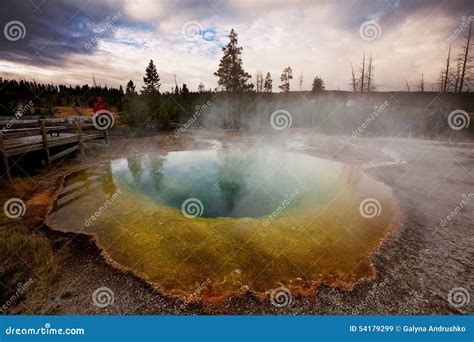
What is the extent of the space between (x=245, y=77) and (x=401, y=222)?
28.1 meters

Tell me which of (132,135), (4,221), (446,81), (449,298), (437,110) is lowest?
(449,298)

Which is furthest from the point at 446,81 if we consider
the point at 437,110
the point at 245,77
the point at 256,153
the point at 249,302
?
the point at 249,302

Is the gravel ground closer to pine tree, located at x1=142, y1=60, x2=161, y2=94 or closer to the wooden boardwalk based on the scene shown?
the wooden boardwalk

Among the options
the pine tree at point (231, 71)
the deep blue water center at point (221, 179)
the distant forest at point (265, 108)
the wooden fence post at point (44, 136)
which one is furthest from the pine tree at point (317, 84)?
the wooden fence post at point (44, 136)

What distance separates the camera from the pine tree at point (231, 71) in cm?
→ 3054

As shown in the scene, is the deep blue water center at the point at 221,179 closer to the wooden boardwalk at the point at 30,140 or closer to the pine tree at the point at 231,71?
the wooden boardwalk at the point at 30,140

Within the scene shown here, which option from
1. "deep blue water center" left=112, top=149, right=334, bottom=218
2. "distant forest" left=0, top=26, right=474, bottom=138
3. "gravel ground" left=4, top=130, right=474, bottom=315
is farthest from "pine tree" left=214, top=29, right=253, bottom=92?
"gravel ground" left=4, top=130, right=474, bottom=315

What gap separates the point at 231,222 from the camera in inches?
289

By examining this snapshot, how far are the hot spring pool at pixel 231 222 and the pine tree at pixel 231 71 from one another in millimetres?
20971

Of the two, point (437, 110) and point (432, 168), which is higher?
point (437, 110)

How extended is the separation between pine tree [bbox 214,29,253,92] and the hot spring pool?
20971 millimetres

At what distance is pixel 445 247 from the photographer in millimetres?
6090

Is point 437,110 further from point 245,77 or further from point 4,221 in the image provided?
point 4,221

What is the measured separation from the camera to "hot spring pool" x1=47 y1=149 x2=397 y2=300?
5.17 metres
